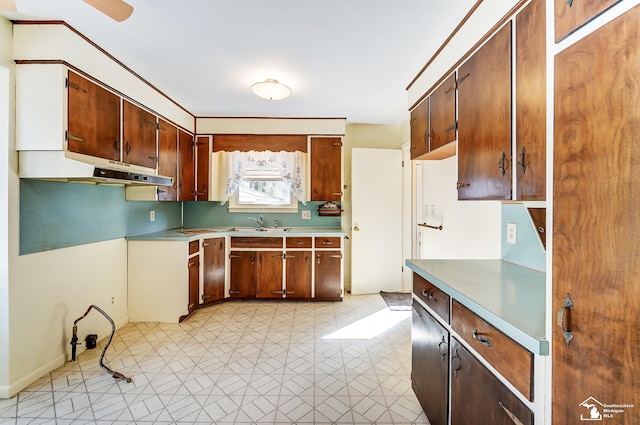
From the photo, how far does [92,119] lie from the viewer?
230 cm

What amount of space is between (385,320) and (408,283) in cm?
112

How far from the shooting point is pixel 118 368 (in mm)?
2338

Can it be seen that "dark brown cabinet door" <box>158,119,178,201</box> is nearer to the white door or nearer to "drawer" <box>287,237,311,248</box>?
"drawer" <box>287,237,311,248</box>

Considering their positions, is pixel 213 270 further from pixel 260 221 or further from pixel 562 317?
pixel 562 317

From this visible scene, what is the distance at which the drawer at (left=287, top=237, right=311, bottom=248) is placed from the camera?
12.7 ft

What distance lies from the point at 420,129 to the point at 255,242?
241cm

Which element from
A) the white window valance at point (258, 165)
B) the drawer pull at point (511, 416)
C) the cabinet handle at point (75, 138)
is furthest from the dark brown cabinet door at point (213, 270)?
the drawer pull at point (511, 416)

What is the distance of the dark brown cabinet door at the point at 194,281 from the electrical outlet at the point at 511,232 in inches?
118

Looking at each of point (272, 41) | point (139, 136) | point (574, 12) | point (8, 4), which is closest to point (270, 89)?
point (272, 41)

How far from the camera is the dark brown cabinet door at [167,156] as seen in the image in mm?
3299

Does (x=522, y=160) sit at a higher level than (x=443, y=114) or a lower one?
lower

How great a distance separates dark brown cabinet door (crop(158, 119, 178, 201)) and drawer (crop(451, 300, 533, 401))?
3129 millimetres

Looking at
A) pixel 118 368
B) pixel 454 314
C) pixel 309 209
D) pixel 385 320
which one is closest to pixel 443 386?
pixel 454 314
